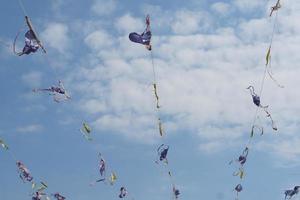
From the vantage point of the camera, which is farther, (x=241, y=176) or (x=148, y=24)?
(x=241, y=176)

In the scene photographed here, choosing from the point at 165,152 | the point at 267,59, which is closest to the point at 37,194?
the point at 165,152

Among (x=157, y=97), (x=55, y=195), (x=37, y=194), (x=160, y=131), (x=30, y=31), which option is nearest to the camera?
(x=30, y=31)

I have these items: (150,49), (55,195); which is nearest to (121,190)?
(55,195)

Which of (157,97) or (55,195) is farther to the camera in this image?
(55,195)

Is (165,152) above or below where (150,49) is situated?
above

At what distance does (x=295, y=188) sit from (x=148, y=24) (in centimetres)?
1885

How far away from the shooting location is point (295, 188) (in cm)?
3594

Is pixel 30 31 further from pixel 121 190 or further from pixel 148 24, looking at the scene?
pixel 121 190

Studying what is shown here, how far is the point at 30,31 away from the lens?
21.9m

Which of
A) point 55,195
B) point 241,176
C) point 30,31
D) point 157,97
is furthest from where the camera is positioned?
point 55,195

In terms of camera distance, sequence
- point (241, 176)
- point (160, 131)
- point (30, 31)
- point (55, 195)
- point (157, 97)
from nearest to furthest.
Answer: point (30, 31) < point (157, 97) < point (160, 131) < point (241, 176) < point (55, 195)

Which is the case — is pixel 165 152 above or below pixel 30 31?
above

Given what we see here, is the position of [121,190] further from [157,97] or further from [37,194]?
[157,97]

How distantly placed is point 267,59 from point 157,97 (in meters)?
6.07
